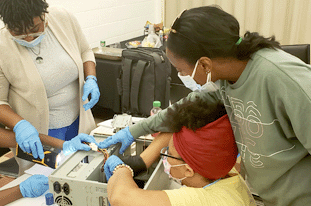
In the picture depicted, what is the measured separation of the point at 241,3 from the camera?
13.3 ft

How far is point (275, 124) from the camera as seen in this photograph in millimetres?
910

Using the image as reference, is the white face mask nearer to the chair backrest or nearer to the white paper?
the white paper

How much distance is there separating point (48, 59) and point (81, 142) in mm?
546

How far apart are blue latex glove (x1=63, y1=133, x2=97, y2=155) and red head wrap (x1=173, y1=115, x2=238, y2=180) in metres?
0.45

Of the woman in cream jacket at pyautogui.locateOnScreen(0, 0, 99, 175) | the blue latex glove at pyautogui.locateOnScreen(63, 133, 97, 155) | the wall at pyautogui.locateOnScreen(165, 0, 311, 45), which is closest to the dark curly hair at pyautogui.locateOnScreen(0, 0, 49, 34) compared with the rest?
the woman in cream jacket at pyautogui.locateOnScreen(0, 0, 99, 175)

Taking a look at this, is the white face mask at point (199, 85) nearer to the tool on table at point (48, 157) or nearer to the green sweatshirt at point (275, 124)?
the green sweatshirt at point (275, 124)

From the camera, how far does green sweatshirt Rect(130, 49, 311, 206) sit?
2.73ft

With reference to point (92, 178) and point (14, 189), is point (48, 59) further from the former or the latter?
point (92, 178)

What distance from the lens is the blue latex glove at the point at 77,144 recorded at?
4.12 ft

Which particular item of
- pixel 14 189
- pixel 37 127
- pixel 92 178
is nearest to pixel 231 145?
pixel 92 178

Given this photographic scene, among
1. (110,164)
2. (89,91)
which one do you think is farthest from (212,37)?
(89,91)

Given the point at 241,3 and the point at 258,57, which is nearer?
the point at 258,57

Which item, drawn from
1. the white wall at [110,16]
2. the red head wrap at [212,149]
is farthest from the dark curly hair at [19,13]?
the white wall at [110,16]

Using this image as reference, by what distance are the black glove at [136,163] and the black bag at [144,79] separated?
4.10ft
